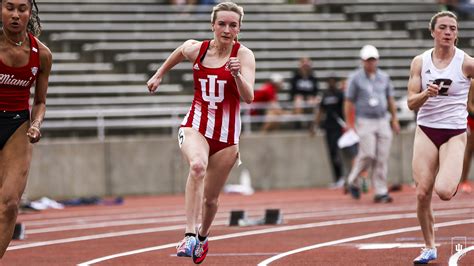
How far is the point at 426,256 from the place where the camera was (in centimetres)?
1150

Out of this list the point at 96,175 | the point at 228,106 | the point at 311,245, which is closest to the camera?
the point at 228,106

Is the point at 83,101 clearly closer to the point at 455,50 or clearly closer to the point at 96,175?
the point at 96,175

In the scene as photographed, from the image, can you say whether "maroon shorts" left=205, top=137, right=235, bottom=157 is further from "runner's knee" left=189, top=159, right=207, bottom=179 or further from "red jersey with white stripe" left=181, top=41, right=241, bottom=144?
"runner's knee" left=189, top=159, right=207, bottom=179

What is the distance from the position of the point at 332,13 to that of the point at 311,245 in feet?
67.3

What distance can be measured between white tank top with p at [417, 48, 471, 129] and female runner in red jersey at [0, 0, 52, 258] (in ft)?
11.5

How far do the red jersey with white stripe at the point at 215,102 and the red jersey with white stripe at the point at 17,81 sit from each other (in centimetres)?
165

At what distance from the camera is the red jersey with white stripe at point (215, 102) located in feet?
37.1

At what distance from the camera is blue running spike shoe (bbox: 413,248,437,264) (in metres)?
11.5

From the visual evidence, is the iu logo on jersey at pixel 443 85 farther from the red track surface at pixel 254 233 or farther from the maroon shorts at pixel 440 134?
the red track surface at pixel 254 233

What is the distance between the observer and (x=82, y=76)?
86.8ft

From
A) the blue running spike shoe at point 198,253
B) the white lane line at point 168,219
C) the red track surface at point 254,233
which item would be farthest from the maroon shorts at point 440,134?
the white lane line at point 168,219

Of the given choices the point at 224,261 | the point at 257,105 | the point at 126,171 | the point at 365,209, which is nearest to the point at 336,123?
the point at 257,105

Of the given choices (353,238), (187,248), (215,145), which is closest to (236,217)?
(353,238)

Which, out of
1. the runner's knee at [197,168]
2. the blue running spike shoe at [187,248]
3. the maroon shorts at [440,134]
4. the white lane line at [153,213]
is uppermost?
the maroon shorts at [440,134]
